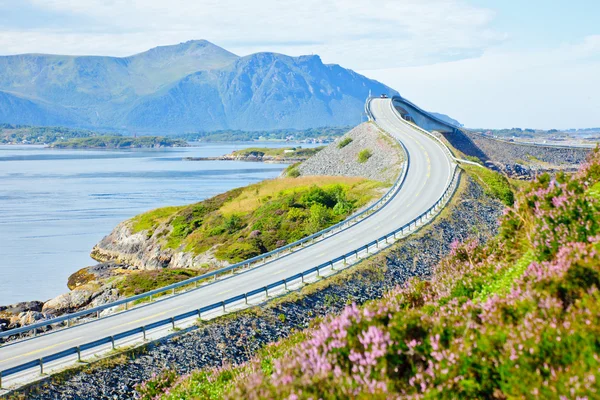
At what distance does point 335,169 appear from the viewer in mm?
88125

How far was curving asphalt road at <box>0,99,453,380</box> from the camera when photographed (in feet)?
80.4

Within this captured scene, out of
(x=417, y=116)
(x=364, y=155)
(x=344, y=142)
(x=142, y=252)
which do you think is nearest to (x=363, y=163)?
(x=364, y=155)

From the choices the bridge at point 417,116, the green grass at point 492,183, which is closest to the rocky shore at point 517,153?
the bridge at point 417,116

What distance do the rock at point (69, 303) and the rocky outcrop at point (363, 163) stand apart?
35747 mm

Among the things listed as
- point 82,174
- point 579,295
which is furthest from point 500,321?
point 82,174

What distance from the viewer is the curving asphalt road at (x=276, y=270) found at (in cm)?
2452

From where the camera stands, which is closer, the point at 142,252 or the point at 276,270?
the point at 276,270

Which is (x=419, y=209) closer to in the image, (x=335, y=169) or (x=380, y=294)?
(x=380, y=294)

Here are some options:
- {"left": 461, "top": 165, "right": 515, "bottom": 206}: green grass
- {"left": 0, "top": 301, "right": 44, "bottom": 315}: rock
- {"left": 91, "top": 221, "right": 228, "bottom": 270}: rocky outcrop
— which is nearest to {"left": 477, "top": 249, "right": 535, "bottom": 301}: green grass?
{"left": 0, "top": 301, "right": 44, "bottom": 315}: rock

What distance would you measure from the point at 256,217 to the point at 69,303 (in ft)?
66.5

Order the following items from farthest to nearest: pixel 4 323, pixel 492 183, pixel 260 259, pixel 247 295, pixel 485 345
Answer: pixel 492 183 < pixel 260 259 < pixel 4 323 < pixel 247 295 < pixel 485 345

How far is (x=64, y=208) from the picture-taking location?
99750 millimetres

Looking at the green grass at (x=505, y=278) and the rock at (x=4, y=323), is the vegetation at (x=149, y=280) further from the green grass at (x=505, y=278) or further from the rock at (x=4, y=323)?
the green grass at (x=505, y=278)

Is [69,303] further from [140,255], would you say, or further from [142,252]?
[142,252]
